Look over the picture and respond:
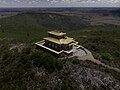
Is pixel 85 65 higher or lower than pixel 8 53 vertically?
higher

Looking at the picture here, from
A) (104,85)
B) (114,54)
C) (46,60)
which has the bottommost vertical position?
(114,54)

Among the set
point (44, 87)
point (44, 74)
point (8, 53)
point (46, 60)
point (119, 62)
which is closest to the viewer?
point (44, 87)

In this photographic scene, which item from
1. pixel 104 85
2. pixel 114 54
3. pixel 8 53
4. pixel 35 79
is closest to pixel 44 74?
pixel 35 79

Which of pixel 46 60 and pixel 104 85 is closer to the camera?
pixel 104 85

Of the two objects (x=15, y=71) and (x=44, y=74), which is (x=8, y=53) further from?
(x=44, y=74)

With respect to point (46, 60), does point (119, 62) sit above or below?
below

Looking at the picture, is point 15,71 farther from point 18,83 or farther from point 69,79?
point 69,79

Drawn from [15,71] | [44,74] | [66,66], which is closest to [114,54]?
[66,66]

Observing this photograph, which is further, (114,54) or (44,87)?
(114,54)

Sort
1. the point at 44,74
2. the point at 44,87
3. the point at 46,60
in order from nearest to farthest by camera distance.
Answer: the point at 44,87, the point at 44,74, the point at 46,60
